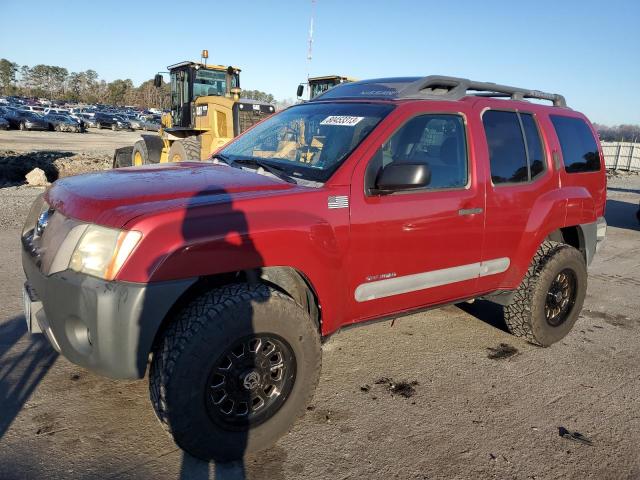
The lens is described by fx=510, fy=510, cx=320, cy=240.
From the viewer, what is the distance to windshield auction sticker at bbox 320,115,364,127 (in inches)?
137

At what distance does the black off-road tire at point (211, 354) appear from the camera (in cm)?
247

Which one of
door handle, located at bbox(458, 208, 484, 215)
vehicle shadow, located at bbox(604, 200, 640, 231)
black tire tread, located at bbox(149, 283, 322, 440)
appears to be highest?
door handle, located at bbox(458, 208, 484, 215)

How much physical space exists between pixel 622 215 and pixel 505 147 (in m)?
11.0

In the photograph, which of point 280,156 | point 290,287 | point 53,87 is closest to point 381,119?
point 280,156

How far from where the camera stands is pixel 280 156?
3590 millimetres

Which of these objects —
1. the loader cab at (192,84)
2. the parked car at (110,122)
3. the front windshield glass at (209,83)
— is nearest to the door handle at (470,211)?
the loader cab at (192,84)

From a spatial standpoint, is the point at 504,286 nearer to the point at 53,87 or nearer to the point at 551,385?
the point at 551,385

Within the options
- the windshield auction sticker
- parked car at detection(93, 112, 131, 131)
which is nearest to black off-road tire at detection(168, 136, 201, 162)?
the windshield auction sticker

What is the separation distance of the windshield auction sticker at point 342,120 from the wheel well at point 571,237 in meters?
2.31

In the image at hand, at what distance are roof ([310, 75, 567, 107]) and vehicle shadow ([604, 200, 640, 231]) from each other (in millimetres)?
8716

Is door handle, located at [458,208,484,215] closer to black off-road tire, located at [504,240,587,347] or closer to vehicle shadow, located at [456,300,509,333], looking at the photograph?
black off-road tire, located at [504,240,587,347]

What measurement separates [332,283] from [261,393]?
74 centimetres

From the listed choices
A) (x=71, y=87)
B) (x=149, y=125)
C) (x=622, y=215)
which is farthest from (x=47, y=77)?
(x=622, y=215)

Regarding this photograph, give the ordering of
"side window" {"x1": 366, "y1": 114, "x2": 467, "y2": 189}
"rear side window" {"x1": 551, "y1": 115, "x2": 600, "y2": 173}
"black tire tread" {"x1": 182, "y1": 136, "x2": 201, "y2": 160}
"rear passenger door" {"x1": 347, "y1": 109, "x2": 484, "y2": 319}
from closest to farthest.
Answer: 1. "rear passenger door" {"x1": 347, "y1": 109, "x2": 484, "y2": 319}
2. "side window" {"x1": 366, "y1": 114, "x2": 467, "y2": 189}
3. "rear side window" {"x1": 551, "y1": 115, "x2": 600, "y2": 173}
4. "black tire tread" {"x1": 182, "y1": 136, "x2": 201, "y2": 160}
